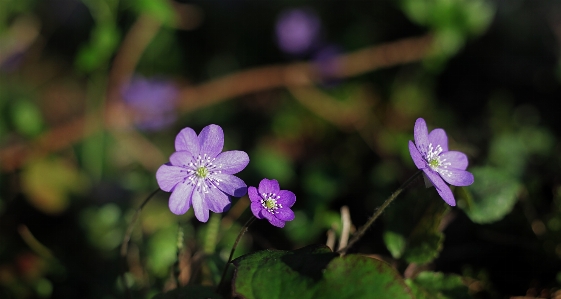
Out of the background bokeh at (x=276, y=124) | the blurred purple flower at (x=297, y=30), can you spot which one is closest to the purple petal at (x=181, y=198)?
the background bokeh at (x=276, y=124)

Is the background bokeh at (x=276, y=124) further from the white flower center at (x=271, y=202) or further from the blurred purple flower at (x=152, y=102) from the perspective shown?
the white flower center at (x=271, y=202)

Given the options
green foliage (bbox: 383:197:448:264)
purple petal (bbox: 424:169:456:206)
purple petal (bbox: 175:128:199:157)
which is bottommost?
green foliage (bbox: 383:197:448:264)

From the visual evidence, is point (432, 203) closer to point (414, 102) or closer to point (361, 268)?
point (361, 268)

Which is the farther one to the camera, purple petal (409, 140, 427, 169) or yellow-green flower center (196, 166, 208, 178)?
yellow-green flower center (196, 166, 208, 178)

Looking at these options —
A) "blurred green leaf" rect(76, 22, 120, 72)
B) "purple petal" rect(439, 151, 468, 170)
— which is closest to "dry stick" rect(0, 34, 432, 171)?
"blurred green leaf" rect(76, 22, 120, 72)

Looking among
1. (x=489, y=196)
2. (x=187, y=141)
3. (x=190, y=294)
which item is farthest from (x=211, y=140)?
(x=489, y=196)

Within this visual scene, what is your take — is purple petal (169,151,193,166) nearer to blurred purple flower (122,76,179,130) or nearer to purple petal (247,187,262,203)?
purple petal (247,187,262,203)
